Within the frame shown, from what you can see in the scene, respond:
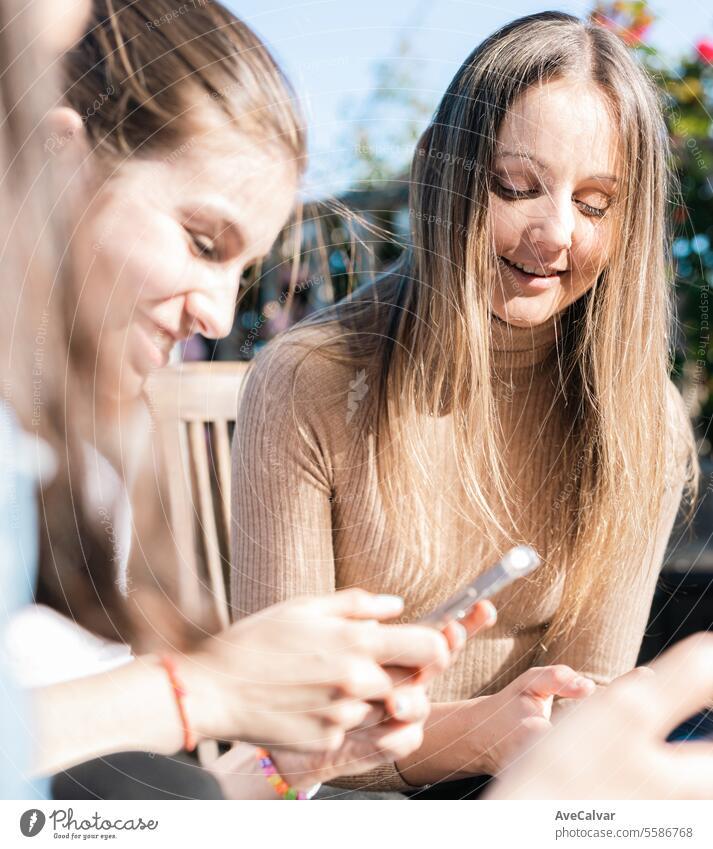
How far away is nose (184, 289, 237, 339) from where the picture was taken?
430 mm

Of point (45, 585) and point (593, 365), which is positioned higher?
point (593, 365)

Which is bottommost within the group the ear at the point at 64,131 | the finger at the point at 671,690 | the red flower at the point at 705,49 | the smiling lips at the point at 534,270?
the finger at the point at 671,690

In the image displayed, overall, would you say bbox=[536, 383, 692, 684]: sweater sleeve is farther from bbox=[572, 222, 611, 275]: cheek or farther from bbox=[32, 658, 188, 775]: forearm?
bbox=[32, 658, 188, 775]: forearm

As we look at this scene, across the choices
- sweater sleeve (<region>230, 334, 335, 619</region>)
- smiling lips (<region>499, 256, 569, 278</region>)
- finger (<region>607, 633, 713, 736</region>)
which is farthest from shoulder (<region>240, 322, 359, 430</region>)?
finger (<region>607, 633, 713, 736</region>)

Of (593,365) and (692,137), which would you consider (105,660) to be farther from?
(692,137)

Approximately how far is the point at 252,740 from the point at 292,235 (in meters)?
0.28

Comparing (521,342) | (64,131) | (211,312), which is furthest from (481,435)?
(64,131)

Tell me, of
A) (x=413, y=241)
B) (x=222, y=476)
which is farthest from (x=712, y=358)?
(x=222, y=476)

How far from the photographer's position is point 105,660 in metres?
0.44

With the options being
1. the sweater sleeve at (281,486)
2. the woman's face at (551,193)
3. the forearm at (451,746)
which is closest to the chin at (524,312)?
the woman's face at (551,193)

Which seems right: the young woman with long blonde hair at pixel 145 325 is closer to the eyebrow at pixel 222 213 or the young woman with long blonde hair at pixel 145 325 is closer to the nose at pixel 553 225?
the eyebrow at pixel 222 213

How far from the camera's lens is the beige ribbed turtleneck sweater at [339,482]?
18.0 inches

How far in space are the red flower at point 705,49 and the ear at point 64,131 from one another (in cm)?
35

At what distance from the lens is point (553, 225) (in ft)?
1.37
